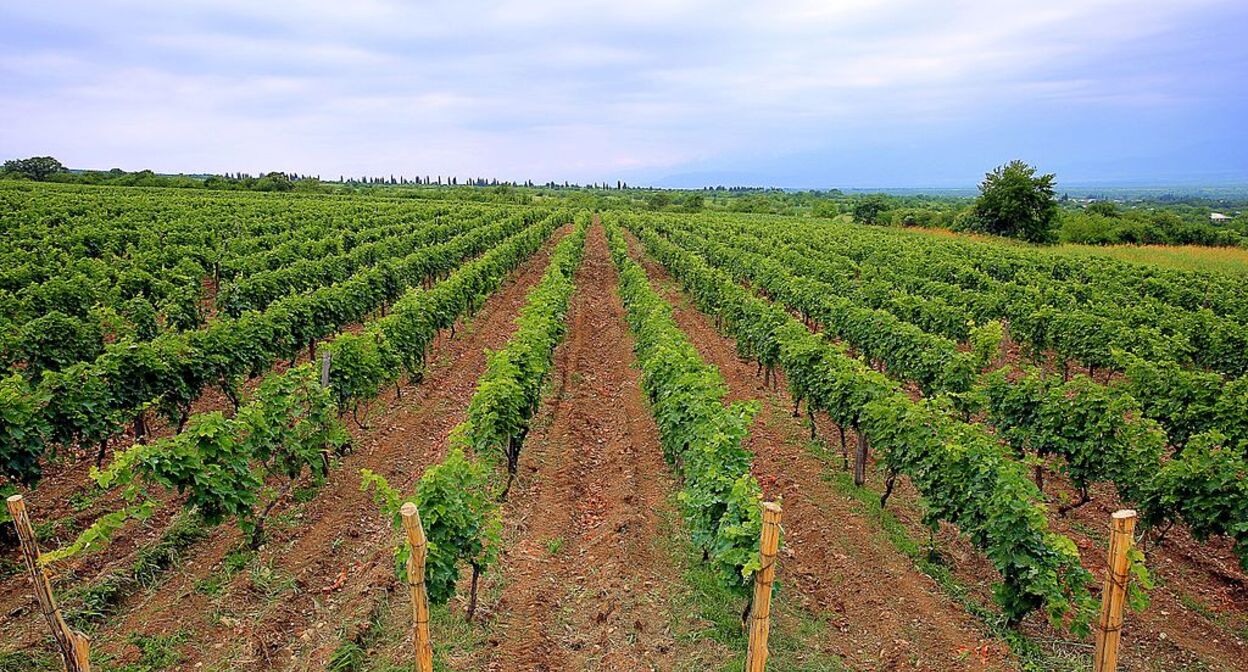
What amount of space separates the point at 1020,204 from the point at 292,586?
59.1 m

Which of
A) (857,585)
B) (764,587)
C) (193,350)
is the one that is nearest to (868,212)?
(857,585)

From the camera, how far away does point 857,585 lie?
325 inches

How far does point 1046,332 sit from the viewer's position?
1827 centimetres

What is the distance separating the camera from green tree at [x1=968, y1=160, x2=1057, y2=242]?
176 feet

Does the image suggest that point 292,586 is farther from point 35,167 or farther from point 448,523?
point 35,167

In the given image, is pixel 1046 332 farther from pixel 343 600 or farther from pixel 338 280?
pixel 338 280

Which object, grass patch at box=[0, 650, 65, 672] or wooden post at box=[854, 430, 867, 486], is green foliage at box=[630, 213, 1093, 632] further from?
grass patch at box=[0, 650, 65, 672]

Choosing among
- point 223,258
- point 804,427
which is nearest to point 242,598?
point 804,427

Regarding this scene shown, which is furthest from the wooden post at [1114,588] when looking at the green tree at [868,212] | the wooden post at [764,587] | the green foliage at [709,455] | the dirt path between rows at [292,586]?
the green tree at [868,212]

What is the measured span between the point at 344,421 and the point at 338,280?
11.1 metres

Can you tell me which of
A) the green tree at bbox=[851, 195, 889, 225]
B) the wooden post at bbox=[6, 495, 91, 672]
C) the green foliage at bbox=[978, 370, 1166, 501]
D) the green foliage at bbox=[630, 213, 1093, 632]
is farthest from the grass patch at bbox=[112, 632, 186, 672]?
the green tree at bbox=[851, 195, 889, 225]

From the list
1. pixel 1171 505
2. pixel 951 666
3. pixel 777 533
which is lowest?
pixel 951 666

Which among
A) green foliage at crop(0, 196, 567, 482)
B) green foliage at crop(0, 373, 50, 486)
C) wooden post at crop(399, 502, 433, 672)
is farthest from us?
green foliage at crop(0, 196, 567, 482)

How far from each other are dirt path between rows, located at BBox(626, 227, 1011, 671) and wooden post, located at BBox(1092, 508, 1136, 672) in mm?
1837
